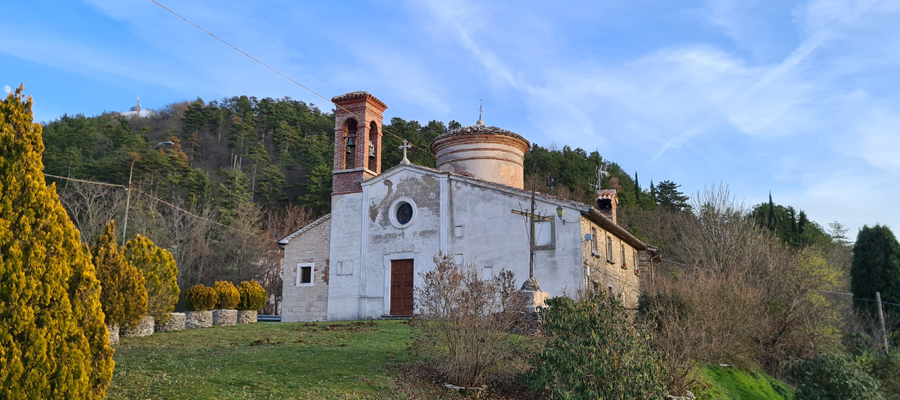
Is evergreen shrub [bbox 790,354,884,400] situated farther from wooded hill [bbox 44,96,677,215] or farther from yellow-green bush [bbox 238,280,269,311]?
wooded hill [bbox 44,96,677,215]

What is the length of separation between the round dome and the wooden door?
5098mm

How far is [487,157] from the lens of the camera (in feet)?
80.8

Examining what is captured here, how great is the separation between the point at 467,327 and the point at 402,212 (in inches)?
490

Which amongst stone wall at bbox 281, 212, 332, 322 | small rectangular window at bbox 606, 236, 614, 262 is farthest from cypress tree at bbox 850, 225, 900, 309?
stone wall at bbox 281, 212, 332, 322

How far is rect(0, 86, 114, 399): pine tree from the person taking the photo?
641 cm

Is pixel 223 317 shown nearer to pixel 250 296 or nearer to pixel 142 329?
pixel 250 296

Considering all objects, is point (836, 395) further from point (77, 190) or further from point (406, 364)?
point (77, 190)

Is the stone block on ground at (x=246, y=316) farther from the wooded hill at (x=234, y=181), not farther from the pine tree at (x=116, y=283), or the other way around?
the wooded hill at (x=234, y=181)

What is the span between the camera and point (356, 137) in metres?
22.7

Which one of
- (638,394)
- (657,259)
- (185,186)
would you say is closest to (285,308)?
(638,394)

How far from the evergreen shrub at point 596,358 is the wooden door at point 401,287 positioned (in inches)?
453

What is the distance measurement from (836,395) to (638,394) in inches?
303

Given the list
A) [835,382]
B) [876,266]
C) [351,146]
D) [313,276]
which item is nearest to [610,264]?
[835,382]

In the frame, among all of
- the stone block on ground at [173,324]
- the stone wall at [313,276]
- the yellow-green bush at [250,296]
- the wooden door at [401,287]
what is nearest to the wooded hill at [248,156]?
the stone wall at [313,276]
